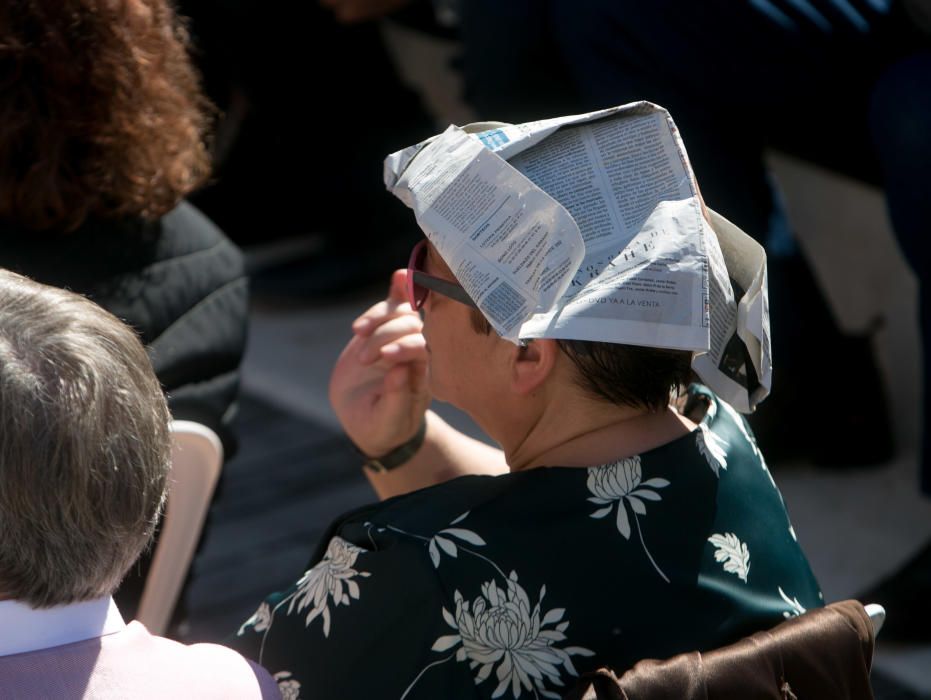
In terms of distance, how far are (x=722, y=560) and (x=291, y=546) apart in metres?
1.96

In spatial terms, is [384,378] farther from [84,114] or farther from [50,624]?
[50,624]

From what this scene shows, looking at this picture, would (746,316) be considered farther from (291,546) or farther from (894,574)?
(291,546)

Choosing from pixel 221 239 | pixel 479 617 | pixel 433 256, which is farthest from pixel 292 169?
pixel 479 617

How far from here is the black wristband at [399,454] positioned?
1.91 m

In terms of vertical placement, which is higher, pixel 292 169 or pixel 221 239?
pixel 221 239

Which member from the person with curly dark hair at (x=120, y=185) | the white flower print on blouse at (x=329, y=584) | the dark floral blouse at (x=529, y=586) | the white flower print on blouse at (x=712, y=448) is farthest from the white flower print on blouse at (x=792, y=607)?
the person with curly dark hair at (x=120, y=185)

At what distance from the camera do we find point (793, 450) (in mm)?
3328

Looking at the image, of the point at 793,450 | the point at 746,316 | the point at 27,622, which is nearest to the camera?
the point at 27,622

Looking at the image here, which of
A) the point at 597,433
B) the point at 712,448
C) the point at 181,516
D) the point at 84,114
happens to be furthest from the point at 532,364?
the point at 84,114

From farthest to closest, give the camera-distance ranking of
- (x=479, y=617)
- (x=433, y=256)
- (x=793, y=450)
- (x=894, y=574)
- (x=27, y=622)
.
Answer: (x=793, y=450) → (x=894, y=574) → (x=433, y=256) → (x=479, y=617) → (x=27, y=622)

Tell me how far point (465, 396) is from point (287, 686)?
1.37 feet

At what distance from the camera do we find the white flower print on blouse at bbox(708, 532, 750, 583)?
1360 millimetres

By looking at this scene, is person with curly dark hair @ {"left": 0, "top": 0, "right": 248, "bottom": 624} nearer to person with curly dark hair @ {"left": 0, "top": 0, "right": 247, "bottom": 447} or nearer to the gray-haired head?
person with curly dark hair @ {"left": 0, "top": 0, "right": 247, "bottom": 447}

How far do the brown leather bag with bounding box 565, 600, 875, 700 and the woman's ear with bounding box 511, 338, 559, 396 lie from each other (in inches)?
13.6
